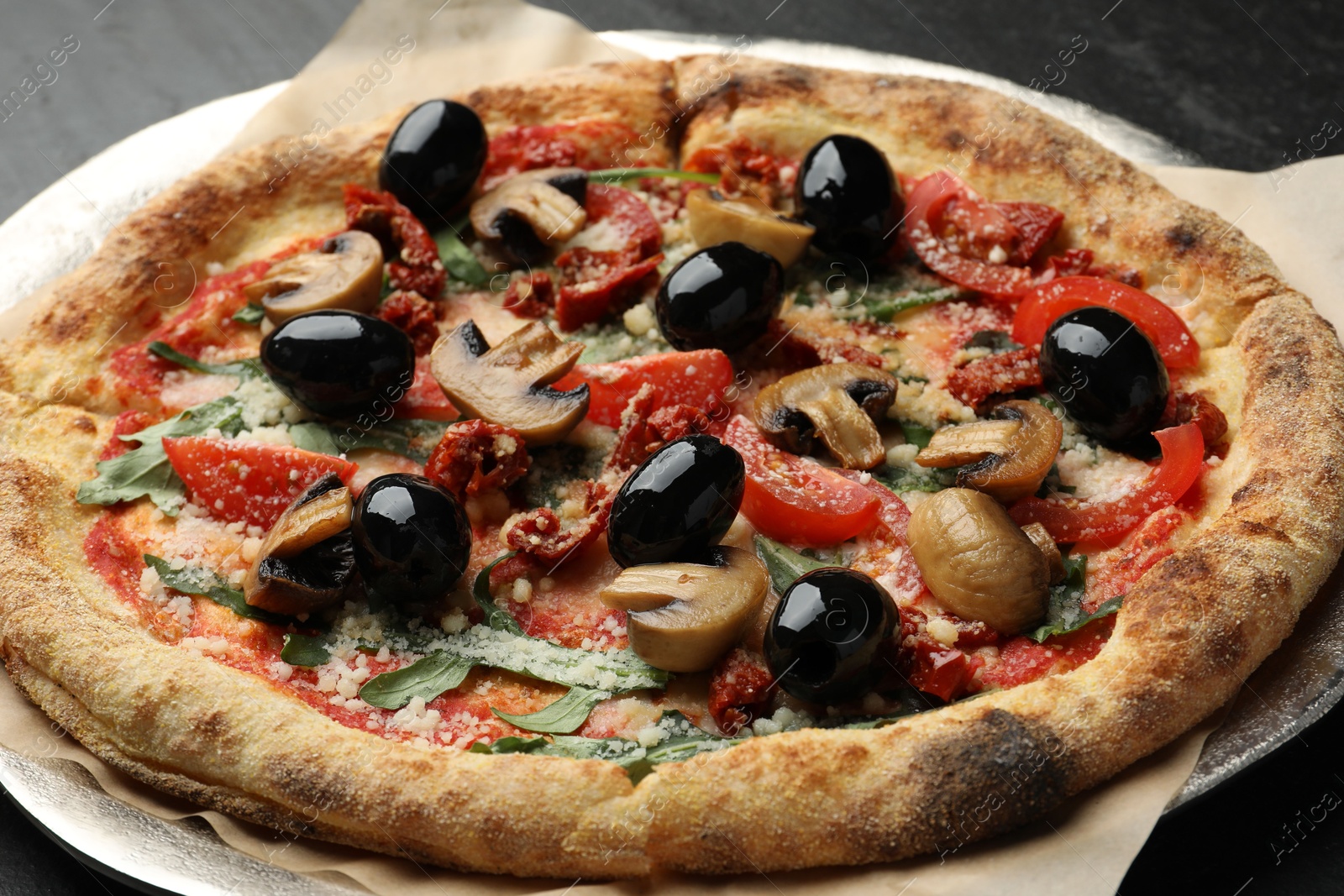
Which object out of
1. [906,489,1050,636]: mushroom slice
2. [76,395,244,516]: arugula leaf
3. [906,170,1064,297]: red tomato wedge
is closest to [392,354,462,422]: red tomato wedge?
[76,395,244,516]: arugula leaf

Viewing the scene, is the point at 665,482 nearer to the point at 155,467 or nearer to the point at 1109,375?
the point at 1109,375

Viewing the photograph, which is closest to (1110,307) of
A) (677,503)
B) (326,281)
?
(677,503)

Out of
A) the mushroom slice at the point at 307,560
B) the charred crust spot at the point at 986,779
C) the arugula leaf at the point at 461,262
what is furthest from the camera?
the arugula leaf at the point at 461,262

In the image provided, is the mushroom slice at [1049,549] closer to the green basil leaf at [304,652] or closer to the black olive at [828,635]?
the black olive at [828,635]

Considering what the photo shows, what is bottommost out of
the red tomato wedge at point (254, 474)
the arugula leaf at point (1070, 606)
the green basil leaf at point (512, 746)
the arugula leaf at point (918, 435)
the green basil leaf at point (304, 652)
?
the arugula leaf at point (1070, 606)

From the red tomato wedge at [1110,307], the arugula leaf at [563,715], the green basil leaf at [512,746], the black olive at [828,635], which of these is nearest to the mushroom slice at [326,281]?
the arugula leaf at [563,715]

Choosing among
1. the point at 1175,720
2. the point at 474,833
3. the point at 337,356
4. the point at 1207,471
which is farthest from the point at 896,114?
the point at 474,833

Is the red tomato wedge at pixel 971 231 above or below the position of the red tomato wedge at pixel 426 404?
below
